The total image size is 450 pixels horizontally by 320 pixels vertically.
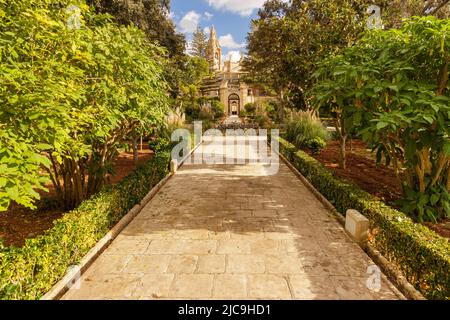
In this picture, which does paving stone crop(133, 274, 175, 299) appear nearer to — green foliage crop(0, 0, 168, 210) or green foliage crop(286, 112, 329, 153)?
green foliage crop(0, 0, 168, 210)

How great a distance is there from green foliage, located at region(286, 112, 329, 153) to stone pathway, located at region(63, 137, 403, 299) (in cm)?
631

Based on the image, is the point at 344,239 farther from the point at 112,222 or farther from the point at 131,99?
the point at 131,99

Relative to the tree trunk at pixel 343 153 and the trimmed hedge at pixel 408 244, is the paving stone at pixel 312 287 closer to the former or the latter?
the trimmed hedge at pixel 408 244

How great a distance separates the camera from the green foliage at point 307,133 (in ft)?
45.3

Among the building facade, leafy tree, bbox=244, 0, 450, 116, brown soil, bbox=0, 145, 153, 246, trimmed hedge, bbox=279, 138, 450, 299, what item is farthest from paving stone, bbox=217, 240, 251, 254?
the building facade

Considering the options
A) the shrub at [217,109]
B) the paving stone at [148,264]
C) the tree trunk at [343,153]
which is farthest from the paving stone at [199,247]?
the shrub at [217,109]

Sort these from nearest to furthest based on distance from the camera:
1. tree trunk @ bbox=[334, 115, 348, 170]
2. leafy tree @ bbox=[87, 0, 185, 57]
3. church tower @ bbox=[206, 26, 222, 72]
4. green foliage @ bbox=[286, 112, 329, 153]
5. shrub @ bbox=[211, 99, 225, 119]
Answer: tree trunk @ bbox=[334, 115, 348, 170] → green foliage @ bbox=[286, 112, 329, 153] → leafy tree @ bbox=[87, 0, 185, 57] → shrub @ bbox=[211, 99, 225, 119] → church tower @ bbox=[206, 26, 222, 72]

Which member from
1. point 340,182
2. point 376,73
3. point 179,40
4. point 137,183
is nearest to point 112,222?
point 137,183

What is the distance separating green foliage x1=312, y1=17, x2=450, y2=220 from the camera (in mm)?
4730

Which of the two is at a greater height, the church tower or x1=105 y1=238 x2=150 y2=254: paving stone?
the church tower

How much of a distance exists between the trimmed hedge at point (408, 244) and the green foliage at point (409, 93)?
121cm

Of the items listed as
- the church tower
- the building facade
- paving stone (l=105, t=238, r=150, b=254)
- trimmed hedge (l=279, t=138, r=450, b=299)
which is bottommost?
paving stone (l=105, t=238, r=150, b=254)

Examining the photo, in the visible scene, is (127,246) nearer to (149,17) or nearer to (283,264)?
(283,264)

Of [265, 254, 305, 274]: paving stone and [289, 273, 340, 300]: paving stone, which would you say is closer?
[289, 273, 340, 300]: paving stone
